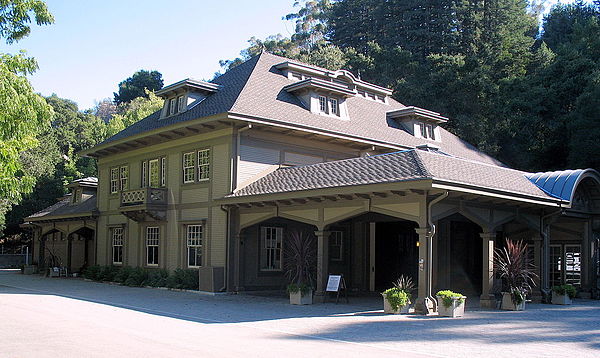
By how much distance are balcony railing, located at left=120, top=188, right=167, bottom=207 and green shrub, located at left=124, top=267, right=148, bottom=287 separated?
2901 millimetres

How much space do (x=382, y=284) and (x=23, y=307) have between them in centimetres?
1452

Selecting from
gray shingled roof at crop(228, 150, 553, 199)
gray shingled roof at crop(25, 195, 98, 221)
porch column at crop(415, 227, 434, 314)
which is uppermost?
gray shingled roof at crop(228, 150, 553, 199)

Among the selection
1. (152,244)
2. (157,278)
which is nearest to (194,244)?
(157,278)

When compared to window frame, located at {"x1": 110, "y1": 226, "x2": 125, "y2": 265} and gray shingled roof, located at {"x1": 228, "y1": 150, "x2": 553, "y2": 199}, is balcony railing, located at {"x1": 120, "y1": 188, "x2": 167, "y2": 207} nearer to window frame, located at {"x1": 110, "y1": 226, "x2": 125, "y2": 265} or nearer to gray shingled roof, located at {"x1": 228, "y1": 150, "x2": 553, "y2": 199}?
window frame, located at {"x1": 110, "y1": 226, "x2": 125, "y2": 265}

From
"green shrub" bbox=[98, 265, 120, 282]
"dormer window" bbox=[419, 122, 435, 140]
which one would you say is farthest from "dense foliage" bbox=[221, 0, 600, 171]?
"green shrub" bbox=[98, 265, 120, 282]

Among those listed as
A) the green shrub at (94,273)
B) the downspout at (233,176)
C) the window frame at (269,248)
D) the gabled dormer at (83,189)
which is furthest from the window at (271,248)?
the gabled dormer at (83,189)

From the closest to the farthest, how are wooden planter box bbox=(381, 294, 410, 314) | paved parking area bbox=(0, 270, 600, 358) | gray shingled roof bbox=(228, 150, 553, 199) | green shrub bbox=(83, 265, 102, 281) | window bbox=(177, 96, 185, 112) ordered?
paved parking area bbox=(0, 270, 600, 358), wooden planter box bbox=(381, 294, 410, 314), gray shingled roof bbox=(228, 150, 553, 199), window bbox=(177, 96, 185, 112), green shrub bbox=(83, 265, 102, 281)

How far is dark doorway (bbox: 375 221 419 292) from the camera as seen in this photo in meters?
26.3

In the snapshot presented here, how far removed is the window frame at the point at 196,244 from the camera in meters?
24.8

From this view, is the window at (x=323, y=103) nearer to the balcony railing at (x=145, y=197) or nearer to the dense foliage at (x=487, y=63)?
the dense foliage at (x=487, y=63)

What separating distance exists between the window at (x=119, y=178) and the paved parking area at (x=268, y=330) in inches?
427

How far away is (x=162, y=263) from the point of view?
26719 mm

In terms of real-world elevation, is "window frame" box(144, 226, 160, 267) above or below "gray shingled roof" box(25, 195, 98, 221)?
below

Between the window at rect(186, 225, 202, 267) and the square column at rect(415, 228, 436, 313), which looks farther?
the window at rect(186, 225, 202, 267)
